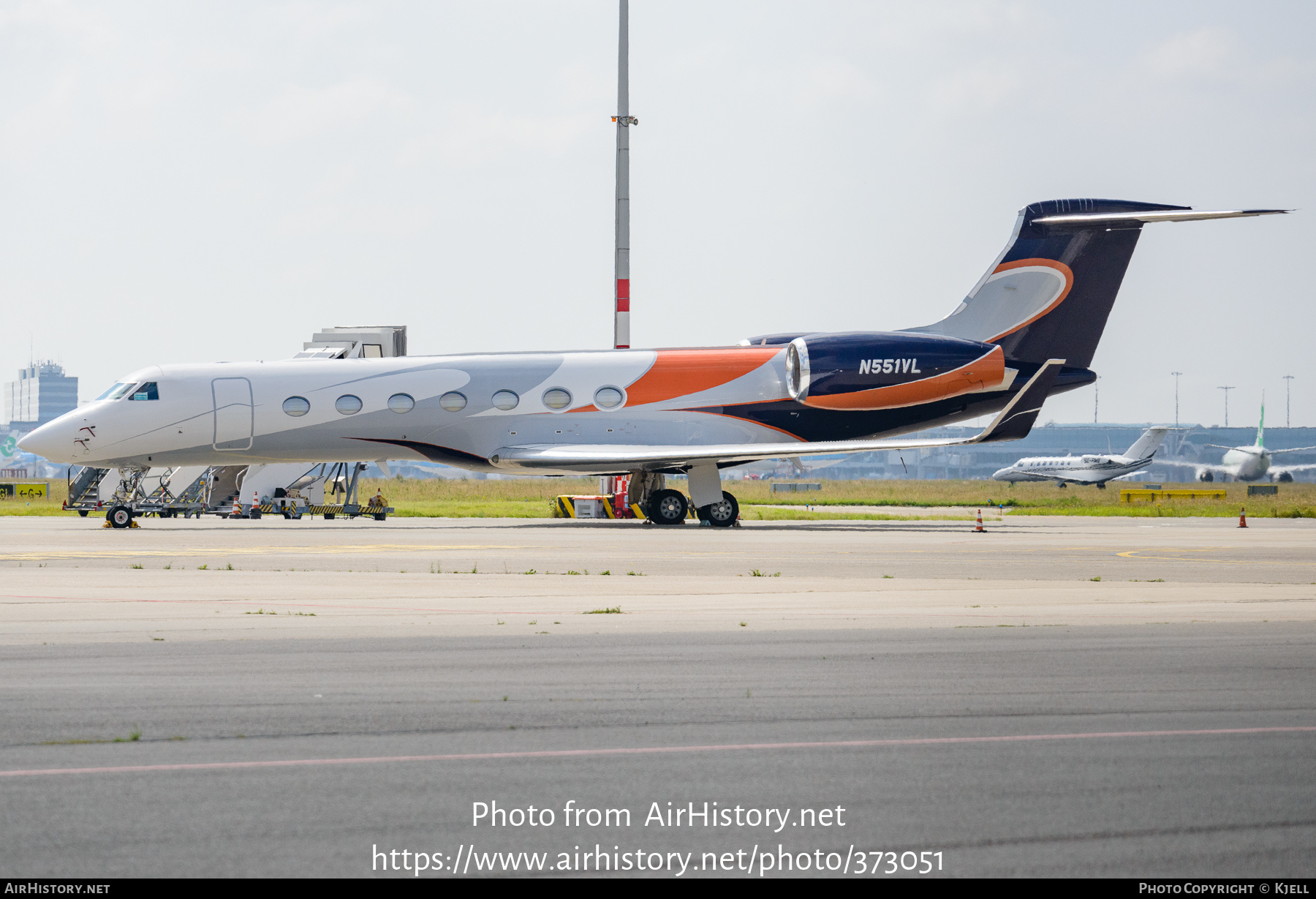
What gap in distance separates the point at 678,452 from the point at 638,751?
24.3 meters

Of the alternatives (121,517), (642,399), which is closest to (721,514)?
(642,399)

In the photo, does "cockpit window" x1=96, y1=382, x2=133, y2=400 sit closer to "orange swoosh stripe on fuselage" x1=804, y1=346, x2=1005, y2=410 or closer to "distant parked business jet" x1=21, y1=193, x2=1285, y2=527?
"distant parked business jet" x1=21, y1=193, x2=1285, y2=527

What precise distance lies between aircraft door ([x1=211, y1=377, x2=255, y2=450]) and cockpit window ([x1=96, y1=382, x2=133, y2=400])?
1968 mm

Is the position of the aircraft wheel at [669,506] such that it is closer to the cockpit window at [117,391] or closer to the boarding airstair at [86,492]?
the cockpit window at [117,391]

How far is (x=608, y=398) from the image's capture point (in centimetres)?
Result: 3161

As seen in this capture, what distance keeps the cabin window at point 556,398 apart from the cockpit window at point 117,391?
31.8 ft

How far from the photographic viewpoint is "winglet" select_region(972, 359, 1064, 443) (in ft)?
92.9

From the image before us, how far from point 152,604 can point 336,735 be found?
757 centimetres

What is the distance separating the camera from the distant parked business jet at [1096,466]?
268 feet

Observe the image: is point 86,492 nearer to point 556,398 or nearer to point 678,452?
point 556,398

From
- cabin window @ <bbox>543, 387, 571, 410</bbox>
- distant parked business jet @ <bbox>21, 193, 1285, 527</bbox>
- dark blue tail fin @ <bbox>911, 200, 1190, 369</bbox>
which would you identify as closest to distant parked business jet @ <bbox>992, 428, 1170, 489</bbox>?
dark blue tail fin @ <bbox>911, 200, 1190, 369</bbox>

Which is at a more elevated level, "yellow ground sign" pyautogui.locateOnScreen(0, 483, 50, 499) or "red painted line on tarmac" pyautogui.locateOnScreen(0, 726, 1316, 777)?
"red painted line on tarmac" pyautogui.locateOnScreen(0, 726, 1316, 777)

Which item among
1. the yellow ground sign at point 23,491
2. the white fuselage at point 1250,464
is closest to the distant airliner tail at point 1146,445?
the white fuselage at point 1250,464

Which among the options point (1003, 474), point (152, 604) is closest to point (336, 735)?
point (152, 604)
